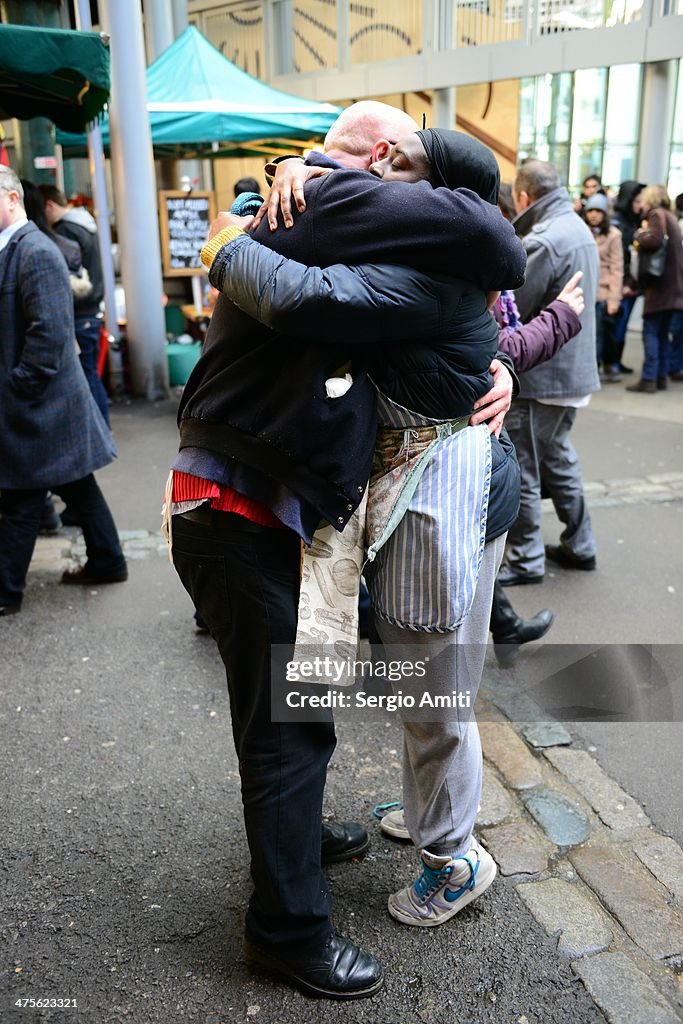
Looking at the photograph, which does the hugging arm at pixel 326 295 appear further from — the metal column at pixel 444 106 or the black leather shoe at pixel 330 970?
the metal column at pixel 444 106

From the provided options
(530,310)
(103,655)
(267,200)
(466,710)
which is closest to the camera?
(267,200)

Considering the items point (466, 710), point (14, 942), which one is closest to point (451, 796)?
point (466, 710)

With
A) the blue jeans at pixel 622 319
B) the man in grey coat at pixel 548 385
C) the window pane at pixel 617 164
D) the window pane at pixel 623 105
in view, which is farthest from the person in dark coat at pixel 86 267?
the window pane at pixel 617 164

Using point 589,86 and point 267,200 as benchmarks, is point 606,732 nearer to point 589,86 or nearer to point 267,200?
point 267,200

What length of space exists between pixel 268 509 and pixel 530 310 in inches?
118

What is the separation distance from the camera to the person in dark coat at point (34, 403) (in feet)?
14.4

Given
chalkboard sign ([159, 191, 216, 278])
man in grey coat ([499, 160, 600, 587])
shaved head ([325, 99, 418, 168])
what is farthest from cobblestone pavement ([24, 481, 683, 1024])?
chalkboard sign ([159, 191, 216, 278])

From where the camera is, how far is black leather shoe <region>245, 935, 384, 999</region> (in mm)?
2273

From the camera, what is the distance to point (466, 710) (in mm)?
2381

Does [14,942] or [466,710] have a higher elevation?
[466,710]

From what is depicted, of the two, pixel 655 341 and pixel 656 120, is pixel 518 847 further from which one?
pixel 656 120

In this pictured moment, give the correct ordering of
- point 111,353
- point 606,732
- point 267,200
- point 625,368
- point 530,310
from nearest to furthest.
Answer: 1. point 267,200
2. point 606,732
3. point 530,310
4. point 111,353
5. point 625,368

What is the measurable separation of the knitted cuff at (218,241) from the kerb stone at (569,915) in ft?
6.12

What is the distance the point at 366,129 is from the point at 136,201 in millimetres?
7756
